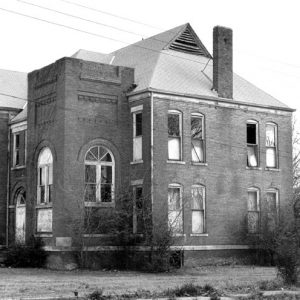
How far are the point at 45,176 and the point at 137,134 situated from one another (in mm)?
4747

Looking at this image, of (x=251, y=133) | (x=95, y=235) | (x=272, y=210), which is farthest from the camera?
(x=251, y=133)

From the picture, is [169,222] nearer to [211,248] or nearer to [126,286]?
[211,248]

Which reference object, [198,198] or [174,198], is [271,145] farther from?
[174,198]

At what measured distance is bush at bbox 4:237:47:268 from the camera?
30312mm

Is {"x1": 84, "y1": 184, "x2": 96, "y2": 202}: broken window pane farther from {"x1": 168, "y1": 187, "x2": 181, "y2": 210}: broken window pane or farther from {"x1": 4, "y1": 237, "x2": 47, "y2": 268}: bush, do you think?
{"x1": 168, "y1": 187, "x2": 181, "y2": 210}: broken window pane

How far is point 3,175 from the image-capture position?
37.3 m

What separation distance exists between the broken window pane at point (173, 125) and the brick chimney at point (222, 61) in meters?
2.92

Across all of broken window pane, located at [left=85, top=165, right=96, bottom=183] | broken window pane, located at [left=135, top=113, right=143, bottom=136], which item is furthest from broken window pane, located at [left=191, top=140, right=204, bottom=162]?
broken window pane, located at [left=85, top=165, right=96, bottom=183]

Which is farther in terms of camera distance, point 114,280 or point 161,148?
point 161,148

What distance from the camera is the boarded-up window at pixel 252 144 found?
33.8m

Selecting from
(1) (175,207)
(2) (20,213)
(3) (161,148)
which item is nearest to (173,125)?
(3) (161,148)

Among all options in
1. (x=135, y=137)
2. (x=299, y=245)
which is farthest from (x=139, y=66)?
(x=299, y=245)

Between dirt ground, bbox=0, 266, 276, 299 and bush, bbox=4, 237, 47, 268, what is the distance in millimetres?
1516

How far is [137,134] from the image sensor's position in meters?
31.5
